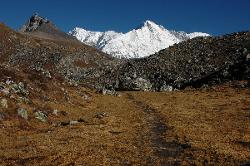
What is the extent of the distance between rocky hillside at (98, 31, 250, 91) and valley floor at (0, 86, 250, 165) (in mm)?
53570

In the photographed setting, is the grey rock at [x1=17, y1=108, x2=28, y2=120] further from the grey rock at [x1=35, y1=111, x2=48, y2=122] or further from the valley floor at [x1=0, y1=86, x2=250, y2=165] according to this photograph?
the grey rock at [x1=35, y1=111, x2=48, y2=122]

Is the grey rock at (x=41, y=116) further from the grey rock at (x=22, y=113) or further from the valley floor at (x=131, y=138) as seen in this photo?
the grey rock at (x=22, y=113)

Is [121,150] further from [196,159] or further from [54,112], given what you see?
[54,112]

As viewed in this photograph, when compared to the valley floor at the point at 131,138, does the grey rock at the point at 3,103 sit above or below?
above

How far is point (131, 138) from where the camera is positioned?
39.7 m

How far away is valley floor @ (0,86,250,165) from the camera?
102ft

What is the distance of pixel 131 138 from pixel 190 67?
98.9m

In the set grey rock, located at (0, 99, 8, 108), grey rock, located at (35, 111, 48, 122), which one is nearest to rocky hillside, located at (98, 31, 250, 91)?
grey rock, located at (35, 111, 48, 122)

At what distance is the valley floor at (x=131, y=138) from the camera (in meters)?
31.2

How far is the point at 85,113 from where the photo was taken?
197 ft

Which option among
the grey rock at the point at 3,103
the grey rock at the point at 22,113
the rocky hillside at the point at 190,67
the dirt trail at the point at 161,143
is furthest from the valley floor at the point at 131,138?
the rocky hillside at the point at 190,67

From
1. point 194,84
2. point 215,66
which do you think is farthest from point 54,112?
point 215,66

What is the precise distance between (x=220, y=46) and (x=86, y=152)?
11925 centimetres

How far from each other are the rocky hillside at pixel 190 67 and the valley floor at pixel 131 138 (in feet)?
176
